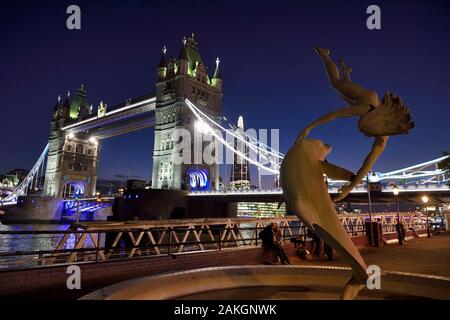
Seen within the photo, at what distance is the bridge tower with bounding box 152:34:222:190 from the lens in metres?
55.8

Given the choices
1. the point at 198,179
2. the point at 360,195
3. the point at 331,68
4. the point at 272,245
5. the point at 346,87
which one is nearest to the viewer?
the point at 346,87

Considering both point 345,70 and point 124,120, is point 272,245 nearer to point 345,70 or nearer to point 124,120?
point 345,70

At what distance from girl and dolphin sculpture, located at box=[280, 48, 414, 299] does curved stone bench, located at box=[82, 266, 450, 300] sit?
1.54m

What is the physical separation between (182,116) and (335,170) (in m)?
54.6

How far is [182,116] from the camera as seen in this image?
57812 millimetres

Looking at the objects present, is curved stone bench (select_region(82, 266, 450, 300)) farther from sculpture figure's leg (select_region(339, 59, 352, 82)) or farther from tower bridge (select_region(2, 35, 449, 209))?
tower bridge (select_region(2, 35, 449, 209))

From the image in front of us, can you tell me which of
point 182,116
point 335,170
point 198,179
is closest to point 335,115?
point 335,170

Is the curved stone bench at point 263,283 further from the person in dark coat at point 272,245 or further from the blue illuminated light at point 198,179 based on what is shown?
the blue illuminated light at point 198,179

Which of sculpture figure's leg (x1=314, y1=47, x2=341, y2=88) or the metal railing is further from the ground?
sculpture figure's leg (x1=314, y1=47, x2=341, y2=88)

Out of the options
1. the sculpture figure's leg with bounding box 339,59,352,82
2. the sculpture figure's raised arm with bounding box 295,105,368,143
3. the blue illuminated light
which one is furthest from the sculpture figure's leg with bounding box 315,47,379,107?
the blue illuminated light

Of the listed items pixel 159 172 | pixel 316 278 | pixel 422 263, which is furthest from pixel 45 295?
pixel 159 172

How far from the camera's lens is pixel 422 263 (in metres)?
8.80
